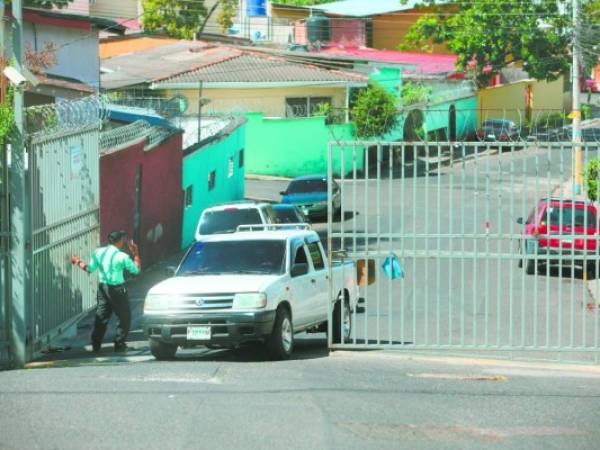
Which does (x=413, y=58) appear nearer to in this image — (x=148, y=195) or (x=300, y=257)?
(x=148, y=195)

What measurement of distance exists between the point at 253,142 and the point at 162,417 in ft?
132

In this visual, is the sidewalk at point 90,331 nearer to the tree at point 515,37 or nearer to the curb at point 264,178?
the curb at point 264,178

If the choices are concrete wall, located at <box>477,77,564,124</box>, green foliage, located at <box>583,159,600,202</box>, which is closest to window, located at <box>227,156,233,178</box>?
green foliage, located at <box>583,159,600,202</box>

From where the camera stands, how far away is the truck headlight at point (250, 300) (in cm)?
1351

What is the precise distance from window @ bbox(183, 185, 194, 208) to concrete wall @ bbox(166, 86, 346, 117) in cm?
1639

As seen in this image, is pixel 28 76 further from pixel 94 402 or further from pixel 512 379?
pixel 512 379

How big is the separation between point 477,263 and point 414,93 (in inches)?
1088

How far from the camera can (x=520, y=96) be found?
6712cm

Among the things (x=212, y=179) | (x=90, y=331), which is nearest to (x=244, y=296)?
(x=90, y=331)

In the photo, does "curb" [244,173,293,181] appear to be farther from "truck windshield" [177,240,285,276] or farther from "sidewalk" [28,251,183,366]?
"truck windshield" [177,240,285,276]

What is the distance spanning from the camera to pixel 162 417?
9.27 meters

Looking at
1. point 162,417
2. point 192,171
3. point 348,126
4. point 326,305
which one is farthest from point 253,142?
point 162,417

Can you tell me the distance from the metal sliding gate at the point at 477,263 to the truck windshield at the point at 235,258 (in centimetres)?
84

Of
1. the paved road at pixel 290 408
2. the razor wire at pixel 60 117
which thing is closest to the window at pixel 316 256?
the paved road at pixel 290 408
